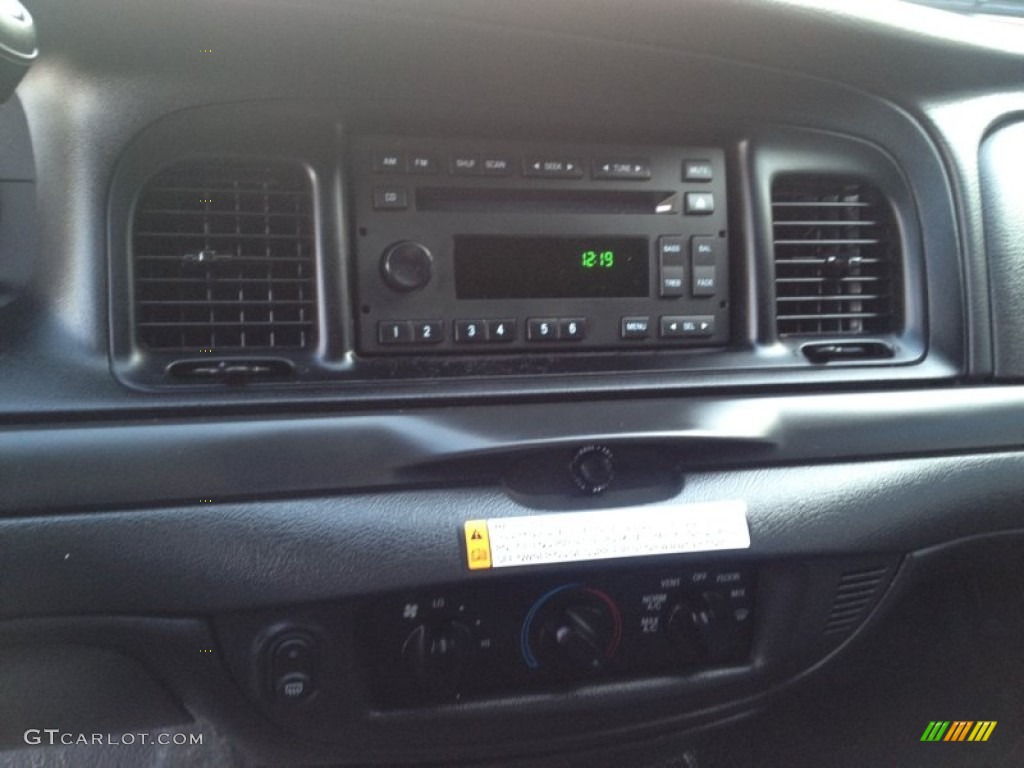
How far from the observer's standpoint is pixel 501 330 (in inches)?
43.3

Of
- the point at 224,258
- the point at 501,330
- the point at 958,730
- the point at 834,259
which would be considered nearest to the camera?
the point at 224,258

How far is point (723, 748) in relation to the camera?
58.9 inches

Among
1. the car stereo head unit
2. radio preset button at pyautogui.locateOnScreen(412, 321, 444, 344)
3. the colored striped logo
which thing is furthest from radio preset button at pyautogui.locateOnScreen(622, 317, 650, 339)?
the colored striped logo

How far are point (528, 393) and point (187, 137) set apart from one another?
509 mm

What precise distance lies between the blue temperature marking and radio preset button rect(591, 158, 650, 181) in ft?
1.79

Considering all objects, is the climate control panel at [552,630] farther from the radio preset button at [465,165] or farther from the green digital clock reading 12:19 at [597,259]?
the radio preset button at [465,165]

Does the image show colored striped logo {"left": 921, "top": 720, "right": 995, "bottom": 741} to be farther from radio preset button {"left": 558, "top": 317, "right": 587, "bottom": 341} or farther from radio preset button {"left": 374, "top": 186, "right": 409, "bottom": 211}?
radio preset button {"left": 374, "top": 186, "right": 409, "bottom": 211}

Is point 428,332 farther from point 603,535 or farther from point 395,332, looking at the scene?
point 603,535

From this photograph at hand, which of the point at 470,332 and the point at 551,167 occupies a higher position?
the point at 551,167

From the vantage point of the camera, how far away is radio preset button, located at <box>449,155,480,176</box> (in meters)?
1.09

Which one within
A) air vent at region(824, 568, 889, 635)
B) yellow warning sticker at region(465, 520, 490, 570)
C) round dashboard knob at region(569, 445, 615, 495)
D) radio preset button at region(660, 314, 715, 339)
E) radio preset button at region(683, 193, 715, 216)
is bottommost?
air vent at region(824, 568, 889, 635)

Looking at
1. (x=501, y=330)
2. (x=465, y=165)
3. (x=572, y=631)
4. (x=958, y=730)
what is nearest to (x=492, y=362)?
(x=501, y=330)

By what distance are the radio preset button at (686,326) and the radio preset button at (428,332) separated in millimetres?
309

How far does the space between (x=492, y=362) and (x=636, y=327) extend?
0.67 ft
